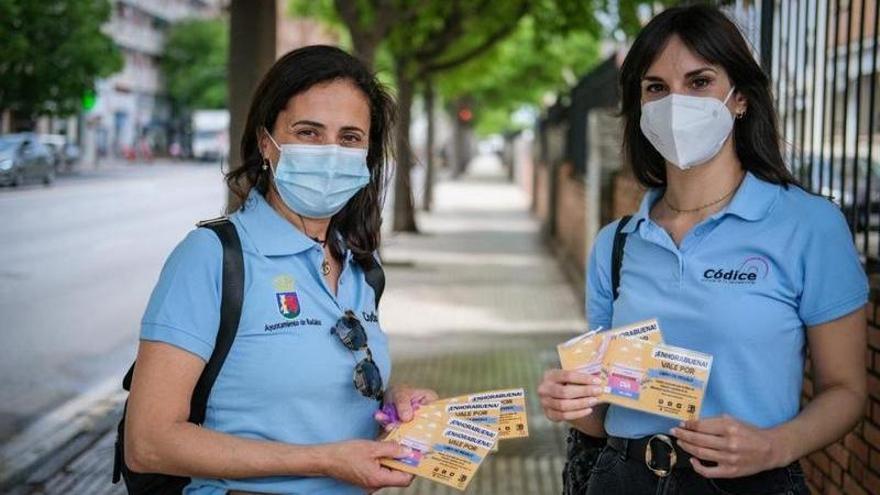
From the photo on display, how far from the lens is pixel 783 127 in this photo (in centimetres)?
528

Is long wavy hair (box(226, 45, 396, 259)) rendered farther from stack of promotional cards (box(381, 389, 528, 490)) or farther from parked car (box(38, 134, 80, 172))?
parked car (box(38, 134, 80, 172))

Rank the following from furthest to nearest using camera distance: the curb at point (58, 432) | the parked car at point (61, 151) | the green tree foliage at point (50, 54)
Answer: the parked car at point (61, 151) < the green tree foliage at point (50, 54) < the curb at point (58, 432)

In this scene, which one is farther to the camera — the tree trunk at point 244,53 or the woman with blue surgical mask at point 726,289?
the tree trunk at point 244,53

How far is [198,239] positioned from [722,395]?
1.09m

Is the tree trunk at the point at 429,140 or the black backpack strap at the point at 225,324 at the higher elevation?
the tree trunk at the point at 429,140

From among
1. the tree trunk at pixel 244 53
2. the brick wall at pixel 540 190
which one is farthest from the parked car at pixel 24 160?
the brick wall at pixel 540 190

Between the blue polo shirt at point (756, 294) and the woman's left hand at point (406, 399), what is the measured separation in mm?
436

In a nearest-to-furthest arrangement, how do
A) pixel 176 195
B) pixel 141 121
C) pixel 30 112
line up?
1. pixel 30 112
2. pixel 176 195
3. pixel 141 121

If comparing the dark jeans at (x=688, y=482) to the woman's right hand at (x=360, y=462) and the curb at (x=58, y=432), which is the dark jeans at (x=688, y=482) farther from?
the curb at (x=58, y=432)

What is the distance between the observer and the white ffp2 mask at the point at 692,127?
7.95 feet

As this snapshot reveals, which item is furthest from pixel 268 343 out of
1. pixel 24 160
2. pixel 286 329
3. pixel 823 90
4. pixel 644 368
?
pixel 24 160

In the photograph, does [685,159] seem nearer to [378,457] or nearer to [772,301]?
[772,301]

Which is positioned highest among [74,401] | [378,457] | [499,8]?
[499,8]

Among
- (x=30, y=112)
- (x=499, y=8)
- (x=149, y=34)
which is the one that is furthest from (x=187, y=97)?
(x=30, y=112)
